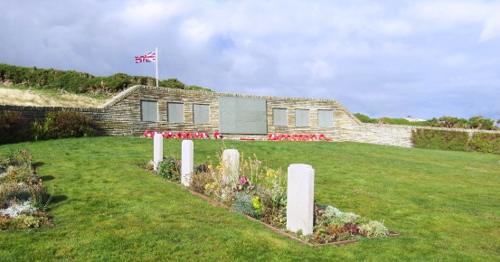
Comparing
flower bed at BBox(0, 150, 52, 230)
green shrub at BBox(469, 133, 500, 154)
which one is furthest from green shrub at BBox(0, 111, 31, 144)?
green shrub at BBox(469, 133, 500, 154)

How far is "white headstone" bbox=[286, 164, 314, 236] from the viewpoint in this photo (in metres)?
7.81

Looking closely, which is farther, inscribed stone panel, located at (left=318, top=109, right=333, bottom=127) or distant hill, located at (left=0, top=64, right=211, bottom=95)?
distant hill, located at (left=0, top=64, right=211, bottom=95)

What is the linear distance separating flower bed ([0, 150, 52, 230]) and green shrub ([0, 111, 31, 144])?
8749mm

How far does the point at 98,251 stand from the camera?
258 inches

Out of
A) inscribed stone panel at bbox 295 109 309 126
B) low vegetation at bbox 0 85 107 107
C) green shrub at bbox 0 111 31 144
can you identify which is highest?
low vegetation at bbox 0 85 107 107

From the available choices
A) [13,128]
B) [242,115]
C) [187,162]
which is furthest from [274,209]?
[242,115]

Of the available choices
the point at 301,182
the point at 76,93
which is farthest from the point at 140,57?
the point at 301,182

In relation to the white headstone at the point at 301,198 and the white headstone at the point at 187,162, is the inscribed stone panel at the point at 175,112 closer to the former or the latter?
the white headstone at the point at 187,162

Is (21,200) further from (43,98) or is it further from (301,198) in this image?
(43,98)

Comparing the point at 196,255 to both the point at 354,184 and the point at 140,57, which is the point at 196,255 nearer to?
the point at 354,184

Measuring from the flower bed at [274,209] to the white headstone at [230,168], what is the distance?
28 millimetres

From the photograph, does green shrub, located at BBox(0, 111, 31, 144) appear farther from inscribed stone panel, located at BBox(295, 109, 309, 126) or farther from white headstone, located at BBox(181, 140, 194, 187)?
inscribed stone panel, located at BBox(295, 109, 309, 126)

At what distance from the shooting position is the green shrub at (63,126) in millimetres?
21406

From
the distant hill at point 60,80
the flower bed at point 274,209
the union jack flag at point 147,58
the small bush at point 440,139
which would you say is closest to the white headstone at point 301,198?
the flower bed at point 274,209
